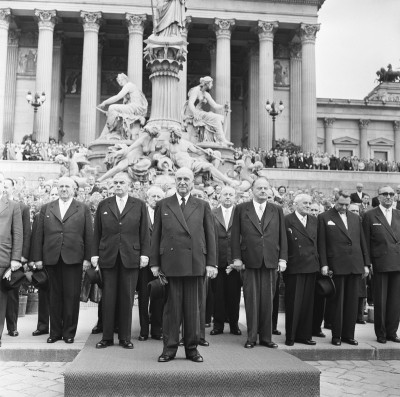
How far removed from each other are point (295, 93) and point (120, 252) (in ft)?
152

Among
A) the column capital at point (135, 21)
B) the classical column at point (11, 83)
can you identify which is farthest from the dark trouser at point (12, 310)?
Answer: the classical column at point (11, 83)

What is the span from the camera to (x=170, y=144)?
1998 centimetres

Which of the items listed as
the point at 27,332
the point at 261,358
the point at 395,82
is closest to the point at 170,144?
the point at 27,332

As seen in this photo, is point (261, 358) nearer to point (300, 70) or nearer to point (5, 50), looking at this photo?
point (5, 50)

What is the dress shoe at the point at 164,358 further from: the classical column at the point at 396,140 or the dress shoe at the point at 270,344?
the classical column at the point at 396,140

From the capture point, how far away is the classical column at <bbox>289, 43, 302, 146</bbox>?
1975 inches

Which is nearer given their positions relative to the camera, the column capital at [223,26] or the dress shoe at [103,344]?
the dress shoe at [103,344]

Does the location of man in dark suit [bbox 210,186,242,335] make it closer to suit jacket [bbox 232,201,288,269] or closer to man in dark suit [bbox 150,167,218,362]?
suit jacket [bbox 232,201,288,269]

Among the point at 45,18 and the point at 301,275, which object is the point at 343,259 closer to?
the point at 301,275

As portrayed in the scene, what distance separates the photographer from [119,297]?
7281 millimetres

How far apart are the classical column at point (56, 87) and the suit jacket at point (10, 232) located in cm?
4152

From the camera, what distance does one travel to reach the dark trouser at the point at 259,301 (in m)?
7.47

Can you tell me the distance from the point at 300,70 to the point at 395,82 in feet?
112

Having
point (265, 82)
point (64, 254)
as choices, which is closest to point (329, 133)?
point (265, 82)
